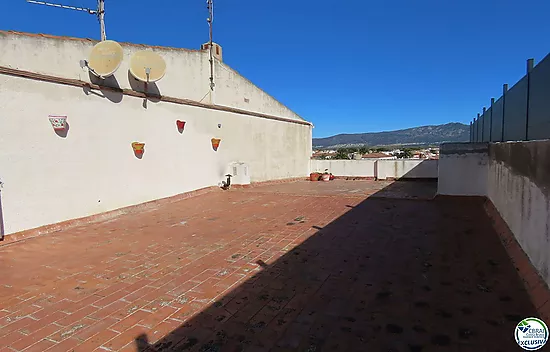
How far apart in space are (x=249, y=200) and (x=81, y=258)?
5465mm

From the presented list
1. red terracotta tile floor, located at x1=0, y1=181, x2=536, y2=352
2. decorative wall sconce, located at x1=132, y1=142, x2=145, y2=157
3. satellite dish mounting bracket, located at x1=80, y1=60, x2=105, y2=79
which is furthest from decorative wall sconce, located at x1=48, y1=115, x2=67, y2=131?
red terracotta tile floor, located at x1=0, y1=181, x2=536, y2=352

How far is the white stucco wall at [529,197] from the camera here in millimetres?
3092

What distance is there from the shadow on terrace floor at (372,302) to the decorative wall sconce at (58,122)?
5161mm

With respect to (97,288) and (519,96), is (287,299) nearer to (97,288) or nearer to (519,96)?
(97,288)

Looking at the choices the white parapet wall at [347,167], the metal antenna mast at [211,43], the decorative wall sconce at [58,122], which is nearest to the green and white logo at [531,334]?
the decorative wall sconce at [58,122]

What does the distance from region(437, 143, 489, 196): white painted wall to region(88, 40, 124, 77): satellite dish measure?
319 inches

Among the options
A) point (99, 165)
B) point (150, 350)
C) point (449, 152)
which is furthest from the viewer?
point (449, 152)

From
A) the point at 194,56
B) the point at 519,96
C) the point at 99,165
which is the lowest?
the point at 99,165

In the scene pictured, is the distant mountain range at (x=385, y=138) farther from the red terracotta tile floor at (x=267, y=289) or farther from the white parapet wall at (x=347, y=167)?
the red terracotta tile floor at (x=267, y=289)

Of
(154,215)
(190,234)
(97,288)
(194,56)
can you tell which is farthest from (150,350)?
(194,56)

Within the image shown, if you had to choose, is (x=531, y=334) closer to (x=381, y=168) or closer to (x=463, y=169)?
(x=463, y=169)

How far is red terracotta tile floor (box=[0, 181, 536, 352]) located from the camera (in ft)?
8.52

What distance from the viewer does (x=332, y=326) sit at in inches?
108

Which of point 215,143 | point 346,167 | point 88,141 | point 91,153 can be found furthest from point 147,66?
point 346,167
